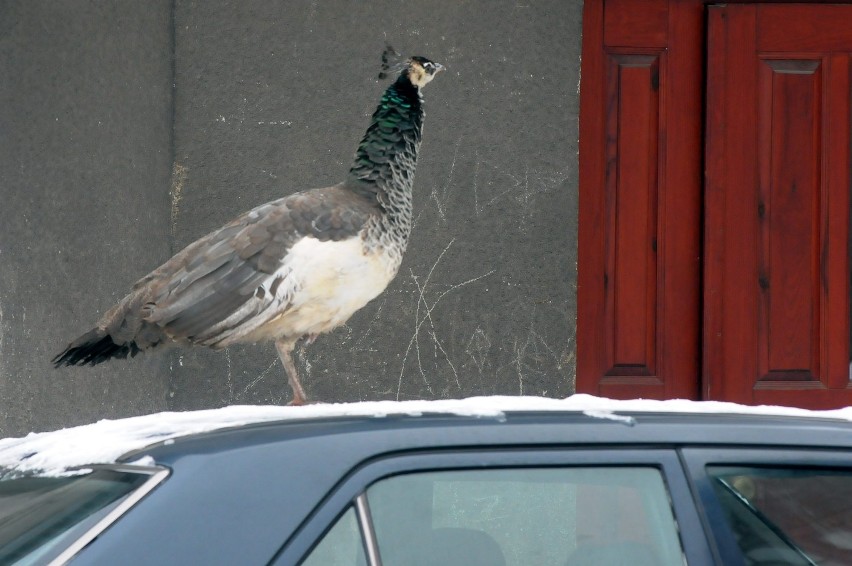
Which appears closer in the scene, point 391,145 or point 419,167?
point 391,145

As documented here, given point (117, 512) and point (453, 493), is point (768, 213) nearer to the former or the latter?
point (453, 493)

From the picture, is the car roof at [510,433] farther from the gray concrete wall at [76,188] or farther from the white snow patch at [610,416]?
the gray concrete wall at [76,188]

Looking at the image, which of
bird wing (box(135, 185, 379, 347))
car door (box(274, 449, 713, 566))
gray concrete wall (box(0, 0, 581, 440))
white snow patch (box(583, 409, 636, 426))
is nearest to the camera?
car door (box(274, 449, 713, 566))

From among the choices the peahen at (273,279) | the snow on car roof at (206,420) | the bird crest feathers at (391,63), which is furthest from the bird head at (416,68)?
the snow on car roof at (206,420)

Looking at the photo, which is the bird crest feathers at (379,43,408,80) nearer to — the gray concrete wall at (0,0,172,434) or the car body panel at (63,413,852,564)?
the gray concrete wall at (0,0,172,434)

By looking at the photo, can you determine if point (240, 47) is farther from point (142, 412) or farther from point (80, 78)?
point (142, 412)

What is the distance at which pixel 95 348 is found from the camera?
4.14 meters

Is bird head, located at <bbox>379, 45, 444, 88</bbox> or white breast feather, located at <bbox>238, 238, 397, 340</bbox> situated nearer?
white breast feather, located at <bbox>238, 238, 397, 340</bbox>

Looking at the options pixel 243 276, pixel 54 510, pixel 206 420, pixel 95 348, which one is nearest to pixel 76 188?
pixel 95 348

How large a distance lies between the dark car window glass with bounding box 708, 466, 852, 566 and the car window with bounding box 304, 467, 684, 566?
4.4 inches

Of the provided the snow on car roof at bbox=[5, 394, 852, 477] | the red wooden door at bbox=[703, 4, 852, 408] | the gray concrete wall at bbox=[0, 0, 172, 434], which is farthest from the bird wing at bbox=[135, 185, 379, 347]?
the red wooden door at bbox=[703, 4, 852, 408]

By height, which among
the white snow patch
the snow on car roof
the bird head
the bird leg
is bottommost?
the bird leg

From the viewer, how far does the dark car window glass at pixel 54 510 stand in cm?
162

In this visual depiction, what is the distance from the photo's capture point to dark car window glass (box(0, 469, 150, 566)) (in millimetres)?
1615
